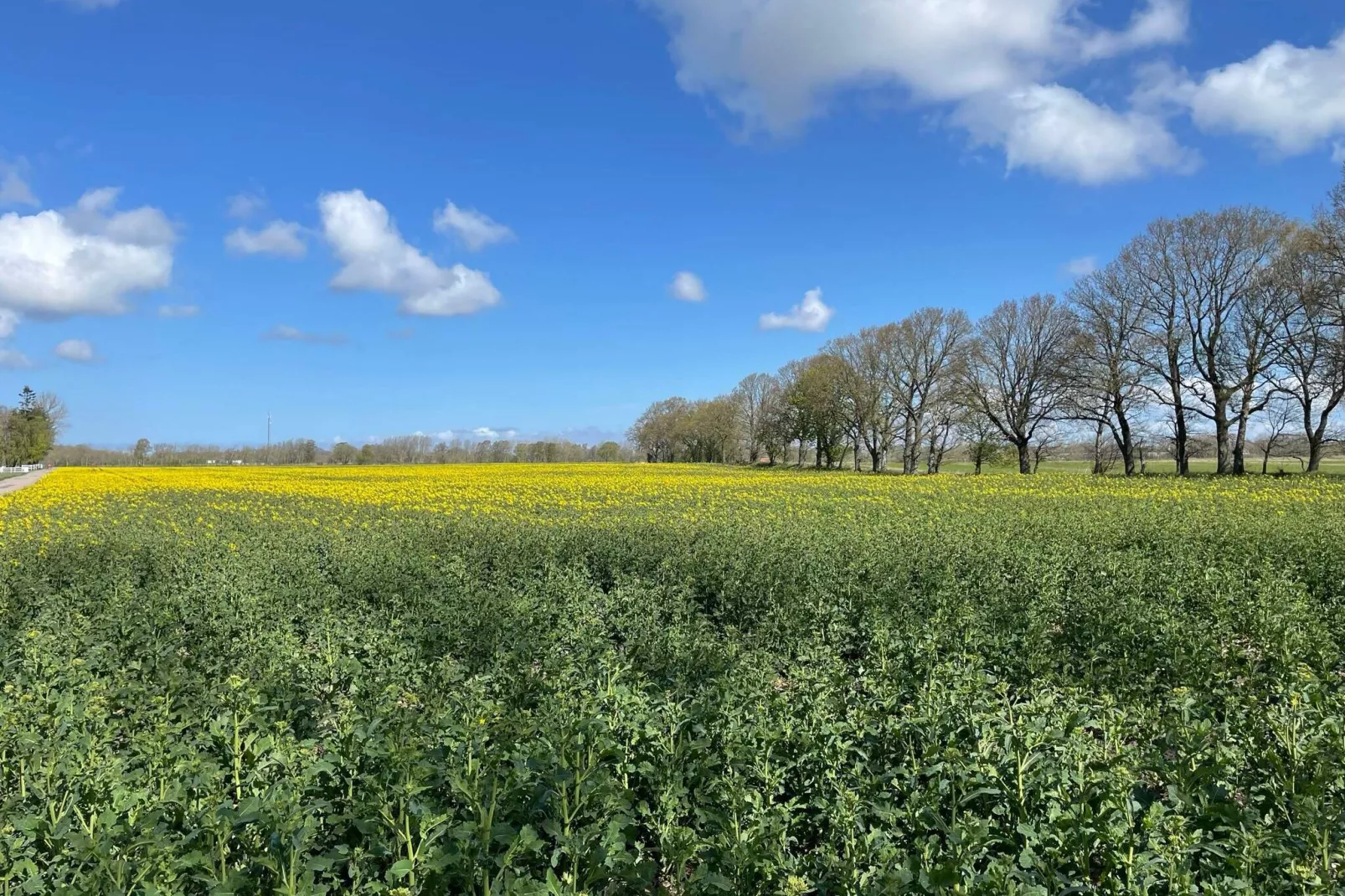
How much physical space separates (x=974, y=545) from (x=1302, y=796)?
8116 mm

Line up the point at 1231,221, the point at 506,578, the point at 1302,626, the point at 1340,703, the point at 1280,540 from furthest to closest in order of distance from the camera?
the point at 1231,221
the point at 1280,540
the point at 506,578
the point at 1302,626
the point at 1340,703

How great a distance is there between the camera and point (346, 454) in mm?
99062

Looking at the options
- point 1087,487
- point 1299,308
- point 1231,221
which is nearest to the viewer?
point 1087,487

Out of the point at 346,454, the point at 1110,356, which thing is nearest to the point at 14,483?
the point at 346,454

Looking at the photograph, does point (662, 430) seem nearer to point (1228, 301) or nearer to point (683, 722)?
point (1228, 301)

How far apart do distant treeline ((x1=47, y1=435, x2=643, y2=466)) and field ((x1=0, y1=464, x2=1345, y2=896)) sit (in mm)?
88005

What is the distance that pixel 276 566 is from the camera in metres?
10.3

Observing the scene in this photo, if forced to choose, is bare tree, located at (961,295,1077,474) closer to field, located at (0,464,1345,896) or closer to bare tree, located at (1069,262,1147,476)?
bare tree, located at (1069,262,1147,476)

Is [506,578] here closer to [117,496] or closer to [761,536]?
[761,536]

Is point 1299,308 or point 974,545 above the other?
point 1299,308

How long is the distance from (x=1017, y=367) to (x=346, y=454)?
281 ft

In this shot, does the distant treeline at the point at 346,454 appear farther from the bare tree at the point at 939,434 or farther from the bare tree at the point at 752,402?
the bare tree at the point at 939,434

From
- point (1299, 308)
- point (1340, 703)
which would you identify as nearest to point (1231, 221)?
point (1299, 308)

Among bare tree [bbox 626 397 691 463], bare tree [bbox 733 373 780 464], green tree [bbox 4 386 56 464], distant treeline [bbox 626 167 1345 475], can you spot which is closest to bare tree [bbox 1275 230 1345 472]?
distant treeline [bbox 626 167 1345 475]
